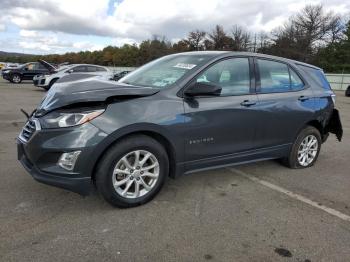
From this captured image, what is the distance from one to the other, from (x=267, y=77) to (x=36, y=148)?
299cm

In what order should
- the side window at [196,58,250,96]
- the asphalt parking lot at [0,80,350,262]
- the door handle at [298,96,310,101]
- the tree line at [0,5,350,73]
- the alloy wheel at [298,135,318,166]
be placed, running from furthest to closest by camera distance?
the tree line at [0,5,350,73], the alloy wheel at [298,135,318,166], the door handle at [298,96,310,101], the side window at [196,58,250,96], the asphalt parking lot at [0,80,350,262]

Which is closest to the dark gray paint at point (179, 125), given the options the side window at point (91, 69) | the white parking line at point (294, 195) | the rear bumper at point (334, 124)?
the white parking line at point (294, 195)

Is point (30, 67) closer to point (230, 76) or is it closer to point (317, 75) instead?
point (317, 75)

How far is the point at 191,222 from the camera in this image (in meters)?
3.67

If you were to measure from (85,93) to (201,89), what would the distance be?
120 centimetres

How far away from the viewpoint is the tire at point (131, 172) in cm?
367

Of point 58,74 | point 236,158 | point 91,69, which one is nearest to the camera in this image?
point 236,158

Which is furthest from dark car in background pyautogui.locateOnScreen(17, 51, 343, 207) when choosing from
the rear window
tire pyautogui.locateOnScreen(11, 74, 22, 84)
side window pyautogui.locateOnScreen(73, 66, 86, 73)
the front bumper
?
tire pyautogui.locateOnScreen(11, 74, 22, 84)

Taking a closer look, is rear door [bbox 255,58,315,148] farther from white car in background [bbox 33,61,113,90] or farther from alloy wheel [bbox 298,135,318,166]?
white car in background [bbox 33,61,113,90]

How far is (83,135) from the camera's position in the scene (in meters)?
3.52

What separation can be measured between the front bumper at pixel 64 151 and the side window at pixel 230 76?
1.48 m

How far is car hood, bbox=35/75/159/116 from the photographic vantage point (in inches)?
142

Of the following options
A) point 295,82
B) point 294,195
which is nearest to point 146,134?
point 294,195

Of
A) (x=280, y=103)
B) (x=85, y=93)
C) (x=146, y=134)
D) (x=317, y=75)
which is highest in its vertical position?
(x=317, y=75)
